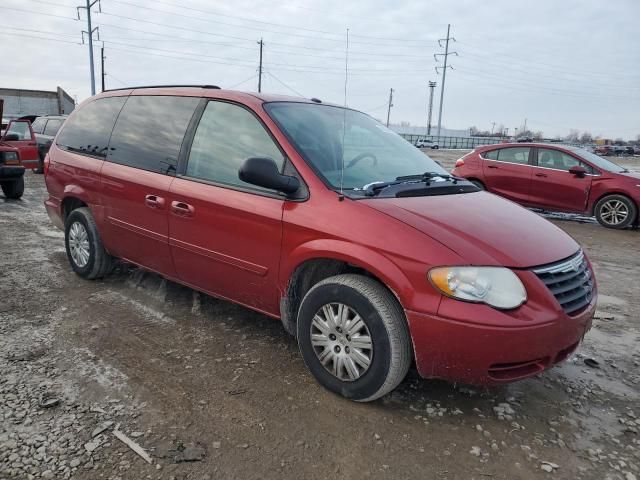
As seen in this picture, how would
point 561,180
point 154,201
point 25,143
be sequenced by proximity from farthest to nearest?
point 25,143
point 561,180
point 154,201

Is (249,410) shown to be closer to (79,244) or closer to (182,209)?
(182,209)

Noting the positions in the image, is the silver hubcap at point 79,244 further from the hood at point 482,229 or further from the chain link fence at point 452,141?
the chain link fence at point 452,141

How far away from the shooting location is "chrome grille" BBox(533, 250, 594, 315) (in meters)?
2.55

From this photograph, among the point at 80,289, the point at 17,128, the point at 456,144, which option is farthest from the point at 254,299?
the point at 456,144

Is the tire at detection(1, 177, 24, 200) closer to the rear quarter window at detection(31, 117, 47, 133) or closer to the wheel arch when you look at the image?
the rear quarter window at detection(31, 117, 47, 133)

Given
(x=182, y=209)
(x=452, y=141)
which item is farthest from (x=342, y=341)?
(x=452, y=141)

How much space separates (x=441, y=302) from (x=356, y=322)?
0.49 meters

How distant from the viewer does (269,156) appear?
3184 millimetres

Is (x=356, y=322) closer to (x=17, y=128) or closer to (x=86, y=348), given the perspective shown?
(x=86, y=348)

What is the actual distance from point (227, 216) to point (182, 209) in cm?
45

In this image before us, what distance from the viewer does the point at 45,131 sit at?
15094 millimetres

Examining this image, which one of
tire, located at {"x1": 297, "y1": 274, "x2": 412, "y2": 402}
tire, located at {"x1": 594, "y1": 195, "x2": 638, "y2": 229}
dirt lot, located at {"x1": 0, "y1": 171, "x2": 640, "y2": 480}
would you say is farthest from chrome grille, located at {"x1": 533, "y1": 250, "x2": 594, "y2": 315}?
tire, located at {"x1": 594, "y1": 195, "x2": 638, "y2": 229}

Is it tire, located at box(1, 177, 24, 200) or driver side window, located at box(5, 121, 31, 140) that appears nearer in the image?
tire, located at box(1, 177, 24, 200)

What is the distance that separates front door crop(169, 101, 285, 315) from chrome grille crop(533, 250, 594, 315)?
59.7 inches
